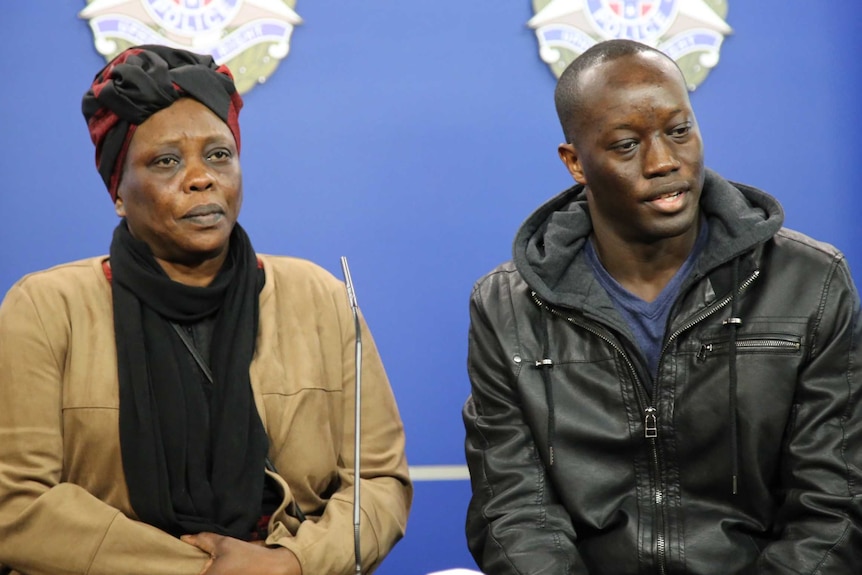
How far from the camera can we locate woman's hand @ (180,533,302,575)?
2.38m

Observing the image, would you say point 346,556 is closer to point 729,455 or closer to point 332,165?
point 729,455

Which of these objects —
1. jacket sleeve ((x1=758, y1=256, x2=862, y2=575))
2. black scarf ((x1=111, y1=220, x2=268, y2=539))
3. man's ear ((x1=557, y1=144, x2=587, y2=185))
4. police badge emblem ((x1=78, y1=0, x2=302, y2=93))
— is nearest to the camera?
jacket sleeve ((x1=758, y1=256, x2=862, y2=575))

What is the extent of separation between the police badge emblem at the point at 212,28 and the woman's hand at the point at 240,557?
1338 millimetres

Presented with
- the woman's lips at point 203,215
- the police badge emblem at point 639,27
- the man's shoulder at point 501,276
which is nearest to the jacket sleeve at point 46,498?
the woman's lips at point 203,215

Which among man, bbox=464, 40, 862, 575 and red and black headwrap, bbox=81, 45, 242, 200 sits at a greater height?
red and black headwrap, bbox=81, 45, 242, 200

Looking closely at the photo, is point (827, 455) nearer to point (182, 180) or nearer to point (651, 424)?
point (651, 424)

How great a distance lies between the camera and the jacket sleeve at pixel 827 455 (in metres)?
2.35

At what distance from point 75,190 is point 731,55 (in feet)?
5.82

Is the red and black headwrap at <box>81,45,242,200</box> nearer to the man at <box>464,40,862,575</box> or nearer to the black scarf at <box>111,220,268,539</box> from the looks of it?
the black scarf at <box>111,220,268,539</box>

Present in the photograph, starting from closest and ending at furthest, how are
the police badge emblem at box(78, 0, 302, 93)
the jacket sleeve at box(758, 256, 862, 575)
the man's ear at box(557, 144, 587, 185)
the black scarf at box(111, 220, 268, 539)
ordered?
the jacket sleeve at box(758, 256, 862, 575)
the black scarf at box(111, 220, 268, 539)
the man's ear at box(557, 144, 587, 185)
the police badge emblem at box(78, 0, 302, 93)

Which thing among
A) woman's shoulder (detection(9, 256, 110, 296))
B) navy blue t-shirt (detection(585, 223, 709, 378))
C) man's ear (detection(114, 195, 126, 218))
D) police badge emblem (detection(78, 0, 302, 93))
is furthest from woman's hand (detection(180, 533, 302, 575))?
police badge emblem (detection(78, 0, 302, 93))

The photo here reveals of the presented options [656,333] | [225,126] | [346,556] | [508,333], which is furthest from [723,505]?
[225,126]

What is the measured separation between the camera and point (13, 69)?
3299mm

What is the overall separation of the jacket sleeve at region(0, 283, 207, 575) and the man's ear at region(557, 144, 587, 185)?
1092 mm
